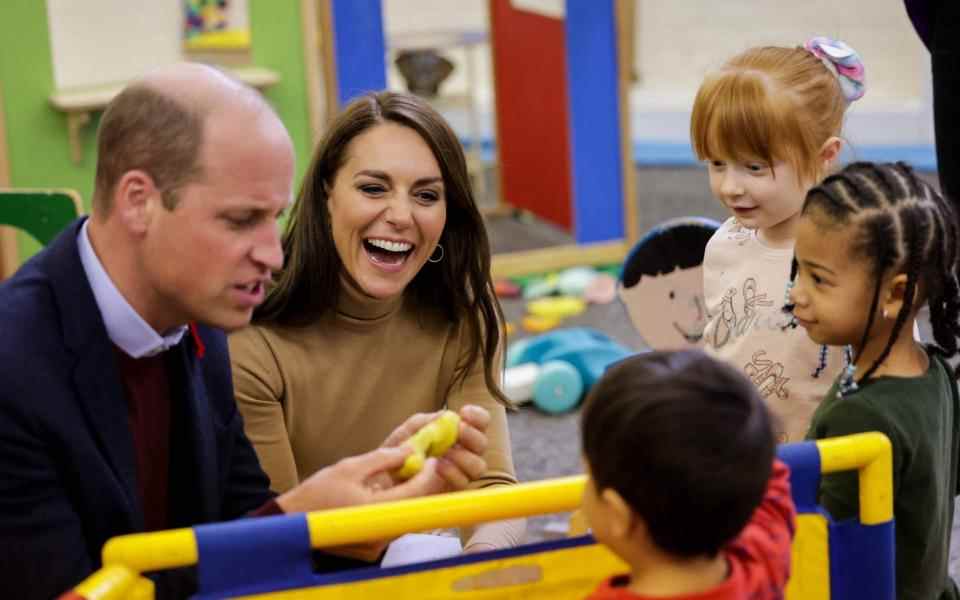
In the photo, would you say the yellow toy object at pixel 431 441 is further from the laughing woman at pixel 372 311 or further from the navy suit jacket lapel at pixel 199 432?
the laughing woman at pixel 372 311

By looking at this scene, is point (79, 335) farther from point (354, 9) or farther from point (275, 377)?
point (354, 9)

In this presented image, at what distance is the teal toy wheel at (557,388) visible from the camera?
3463mm

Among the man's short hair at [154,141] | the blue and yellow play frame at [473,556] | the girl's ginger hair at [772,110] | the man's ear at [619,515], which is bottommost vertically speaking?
the blue and yellow play frame at [473,556]

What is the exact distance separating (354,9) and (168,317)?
2947mm

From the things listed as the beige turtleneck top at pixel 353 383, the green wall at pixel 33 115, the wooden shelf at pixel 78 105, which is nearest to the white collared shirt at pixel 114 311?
the beige turtleneck top at pixel 353 383

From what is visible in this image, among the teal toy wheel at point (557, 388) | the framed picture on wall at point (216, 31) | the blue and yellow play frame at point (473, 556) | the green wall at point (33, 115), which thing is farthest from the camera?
the framed picture on wall at point (216, 31)

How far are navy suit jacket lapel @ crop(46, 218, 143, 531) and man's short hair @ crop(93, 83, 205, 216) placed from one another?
0.26 feet

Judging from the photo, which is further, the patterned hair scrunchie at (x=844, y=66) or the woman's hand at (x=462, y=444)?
the patterned hair scrunchie at (x=844, y=66)

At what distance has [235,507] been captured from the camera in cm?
165

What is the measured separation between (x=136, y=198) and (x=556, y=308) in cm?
301

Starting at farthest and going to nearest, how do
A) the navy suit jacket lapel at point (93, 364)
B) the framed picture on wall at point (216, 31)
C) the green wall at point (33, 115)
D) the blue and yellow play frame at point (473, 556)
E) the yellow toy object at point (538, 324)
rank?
the framed picture on wall at point (216, 31) < the yellow toy object at point (538, 324) < the green wall at point (33, 115) < the navy suit jacket lapel at point (93, 364) < the blue and yellow play frame at point (473, 556)

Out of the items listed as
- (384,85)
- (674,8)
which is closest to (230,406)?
(384,85)

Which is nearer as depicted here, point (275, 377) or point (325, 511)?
point (325, 511)

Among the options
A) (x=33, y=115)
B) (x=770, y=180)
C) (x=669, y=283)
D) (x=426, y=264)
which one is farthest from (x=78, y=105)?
(x=770, y=180)
